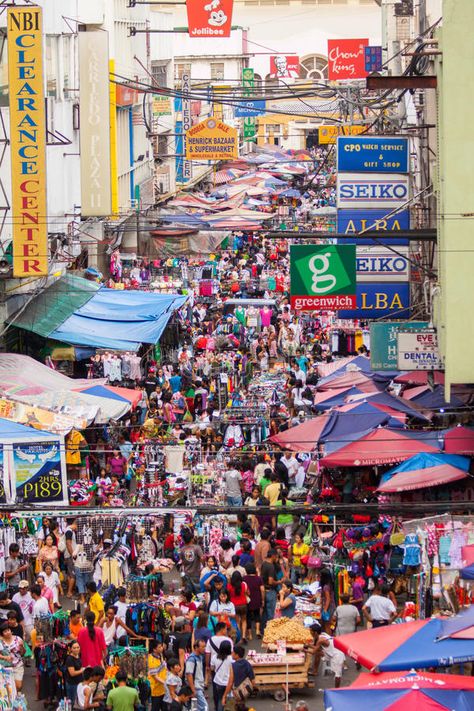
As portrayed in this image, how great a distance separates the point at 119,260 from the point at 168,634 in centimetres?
2718

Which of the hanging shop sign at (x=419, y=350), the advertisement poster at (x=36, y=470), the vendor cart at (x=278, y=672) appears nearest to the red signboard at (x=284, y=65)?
the hanging shop sign at (x=419, y=350)

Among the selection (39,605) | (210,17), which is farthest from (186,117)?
(39,605)

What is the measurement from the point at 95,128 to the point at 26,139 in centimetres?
791

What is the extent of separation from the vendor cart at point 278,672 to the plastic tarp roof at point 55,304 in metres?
13.3

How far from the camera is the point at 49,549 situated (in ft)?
62.6

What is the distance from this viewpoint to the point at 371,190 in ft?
79.1

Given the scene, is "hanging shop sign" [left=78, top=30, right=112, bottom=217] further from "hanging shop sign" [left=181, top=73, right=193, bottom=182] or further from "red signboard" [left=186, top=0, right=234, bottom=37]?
"hanging shop sign" [left=181, top=73, right=193, bottom=182]

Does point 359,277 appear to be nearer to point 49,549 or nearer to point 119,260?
point 49,549

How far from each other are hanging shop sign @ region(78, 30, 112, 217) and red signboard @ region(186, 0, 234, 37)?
9849 millimetres

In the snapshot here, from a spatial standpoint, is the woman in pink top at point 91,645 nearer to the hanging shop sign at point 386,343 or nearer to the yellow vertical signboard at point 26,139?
the hanging shop sign at point 386,343

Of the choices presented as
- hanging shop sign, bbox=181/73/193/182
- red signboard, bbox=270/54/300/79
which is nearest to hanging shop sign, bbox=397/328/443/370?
hanging shop sign, bbox=181/73/193/182

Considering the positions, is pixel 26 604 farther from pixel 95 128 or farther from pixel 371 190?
pixel 95 128

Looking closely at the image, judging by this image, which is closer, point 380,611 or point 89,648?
point 89,648

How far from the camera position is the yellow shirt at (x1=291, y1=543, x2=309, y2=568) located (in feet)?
63.5
